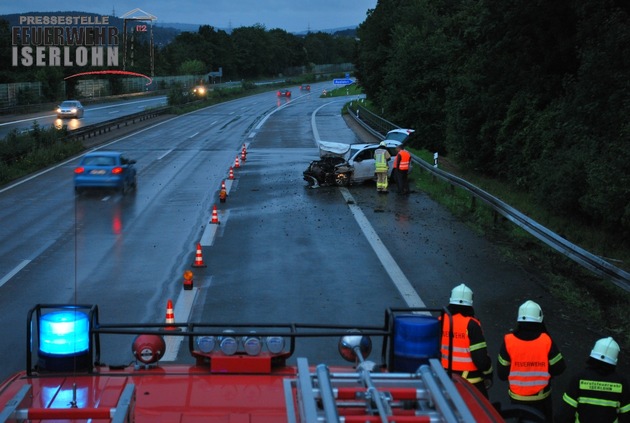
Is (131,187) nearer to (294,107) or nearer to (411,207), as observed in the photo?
(411,207)

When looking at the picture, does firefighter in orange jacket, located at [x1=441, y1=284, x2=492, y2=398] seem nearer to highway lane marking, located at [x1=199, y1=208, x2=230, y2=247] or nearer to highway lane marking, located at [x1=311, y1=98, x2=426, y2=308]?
highway lane marking, located at [x1=311, y1=98, x2=426, y2=308]

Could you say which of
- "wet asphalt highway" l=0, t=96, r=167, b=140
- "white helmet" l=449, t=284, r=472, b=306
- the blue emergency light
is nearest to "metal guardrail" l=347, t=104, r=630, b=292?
"white helmet" l=449, t=284, r=472, b=306

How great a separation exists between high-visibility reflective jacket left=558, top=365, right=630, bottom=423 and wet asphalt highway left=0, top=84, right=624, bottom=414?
333cm

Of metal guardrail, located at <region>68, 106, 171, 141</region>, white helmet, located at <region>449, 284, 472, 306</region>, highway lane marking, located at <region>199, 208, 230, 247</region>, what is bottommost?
highway lane marking, located at <region>199, 208, 230, 247</region>

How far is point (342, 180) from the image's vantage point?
2808cm

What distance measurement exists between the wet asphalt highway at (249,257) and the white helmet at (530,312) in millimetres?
3162

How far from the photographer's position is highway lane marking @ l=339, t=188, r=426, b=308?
44.3 ft

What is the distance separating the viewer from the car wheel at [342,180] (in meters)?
27.9

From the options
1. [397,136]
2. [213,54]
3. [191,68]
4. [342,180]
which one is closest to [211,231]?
[342,180]

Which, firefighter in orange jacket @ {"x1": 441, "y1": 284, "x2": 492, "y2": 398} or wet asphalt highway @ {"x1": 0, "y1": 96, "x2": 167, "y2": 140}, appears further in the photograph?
wet asphalt highway @ {"x1": 0, "y1": 96, "x2": 167, "y2": 140}

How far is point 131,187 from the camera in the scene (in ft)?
91.1

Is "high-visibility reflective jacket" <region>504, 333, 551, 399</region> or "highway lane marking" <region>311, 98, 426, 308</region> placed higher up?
"high-visibility reflective jacket" <region>504, 333, 551, 399</region>

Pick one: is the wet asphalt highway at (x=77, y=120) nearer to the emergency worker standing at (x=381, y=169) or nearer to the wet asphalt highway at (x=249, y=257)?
the wet asphalt highway at (x=249, y=257)

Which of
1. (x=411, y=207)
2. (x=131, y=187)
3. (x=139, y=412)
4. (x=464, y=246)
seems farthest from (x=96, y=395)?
(x=131, y=187)
